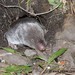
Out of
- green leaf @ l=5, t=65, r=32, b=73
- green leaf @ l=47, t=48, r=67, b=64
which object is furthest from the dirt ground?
green leaf @ l=5, t=65, r=32, b=73

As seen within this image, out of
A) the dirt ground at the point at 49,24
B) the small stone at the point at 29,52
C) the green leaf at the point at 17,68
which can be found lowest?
the green leaf at the point at 17,68

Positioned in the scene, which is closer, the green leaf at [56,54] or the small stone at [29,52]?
the green leaf at [56,54]

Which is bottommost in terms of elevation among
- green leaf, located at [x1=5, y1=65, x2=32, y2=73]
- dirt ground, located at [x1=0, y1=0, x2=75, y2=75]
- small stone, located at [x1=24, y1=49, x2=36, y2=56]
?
green leaf, located at [x1=5, y1=65, x2=32, y2=73]

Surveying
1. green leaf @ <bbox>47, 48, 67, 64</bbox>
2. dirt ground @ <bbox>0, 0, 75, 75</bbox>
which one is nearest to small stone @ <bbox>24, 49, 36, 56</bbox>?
dirt ground @ <bbox>0, 0, 75, 75</bbox>

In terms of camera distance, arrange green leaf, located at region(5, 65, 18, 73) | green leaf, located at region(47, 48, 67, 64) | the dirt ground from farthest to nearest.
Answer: the dirt ground
green leaf, located at region(47, 48, 67, 64)
green leaf, located at region(5, 65, 18, 73)

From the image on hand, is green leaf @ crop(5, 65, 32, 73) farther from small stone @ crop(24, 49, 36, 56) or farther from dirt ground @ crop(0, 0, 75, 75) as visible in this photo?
small stone @ crop(24, 49, 36, 56)

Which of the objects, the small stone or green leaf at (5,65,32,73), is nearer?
green leaf at (5,65,32,73)

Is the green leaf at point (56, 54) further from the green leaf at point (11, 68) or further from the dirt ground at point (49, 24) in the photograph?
the green leaf at point (11, 68)

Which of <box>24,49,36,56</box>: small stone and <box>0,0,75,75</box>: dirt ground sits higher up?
<box>0,0,75,75</box>: dirt ground

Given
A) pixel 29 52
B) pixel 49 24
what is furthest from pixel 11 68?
pixel 49 24

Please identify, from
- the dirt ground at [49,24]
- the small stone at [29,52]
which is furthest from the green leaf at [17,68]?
the small stone at [29,52]

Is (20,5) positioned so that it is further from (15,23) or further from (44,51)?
(44,51)

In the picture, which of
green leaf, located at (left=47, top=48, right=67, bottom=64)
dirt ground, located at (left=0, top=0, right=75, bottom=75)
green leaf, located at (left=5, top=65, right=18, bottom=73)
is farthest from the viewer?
dirt ground, located at (left=0, top=0, right=75, bottom=75)

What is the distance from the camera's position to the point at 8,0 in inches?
144
